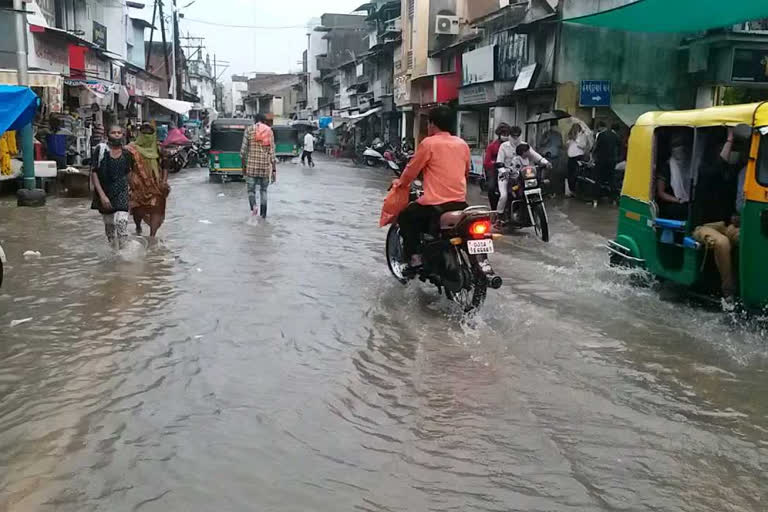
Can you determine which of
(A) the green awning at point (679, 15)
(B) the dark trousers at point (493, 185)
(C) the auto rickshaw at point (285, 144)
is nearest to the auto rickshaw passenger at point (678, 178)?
(B) the dark trousers at point (493, 185)

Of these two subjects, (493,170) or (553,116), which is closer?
(493,170)

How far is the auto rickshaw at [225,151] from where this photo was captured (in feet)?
76.2

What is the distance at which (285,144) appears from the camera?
40.6 meters

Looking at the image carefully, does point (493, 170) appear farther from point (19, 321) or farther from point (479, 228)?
point (19, 321)

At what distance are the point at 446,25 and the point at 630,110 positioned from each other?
13.9 m

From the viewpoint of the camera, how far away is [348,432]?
4.16m

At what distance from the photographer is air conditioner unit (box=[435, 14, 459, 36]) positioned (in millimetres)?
30188

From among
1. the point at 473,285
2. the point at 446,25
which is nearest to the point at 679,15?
the point at 473,285

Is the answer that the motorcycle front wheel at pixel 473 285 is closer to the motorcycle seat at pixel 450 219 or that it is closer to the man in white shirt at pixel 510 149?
the motorcycle seat at pixel 450 219

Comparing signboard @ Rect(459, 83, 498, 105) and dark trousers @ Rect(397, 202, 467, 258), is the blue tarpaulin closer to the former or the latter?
dark trousers @ Rect(397, 202, 467, 258)

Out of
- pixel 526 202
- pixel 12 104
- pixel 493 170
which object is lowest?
pixel 526 202

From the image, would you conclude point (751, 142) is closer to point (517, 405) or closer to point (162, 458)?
point (517, 405)

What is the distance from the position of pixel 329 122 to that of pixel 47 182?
4359 cm

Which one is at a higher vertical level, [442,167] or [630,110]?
[630,110]
